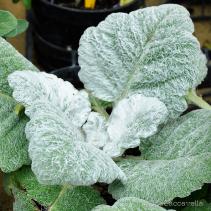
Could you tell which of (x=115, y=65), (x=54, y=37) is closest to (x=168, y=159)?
(x=115, y=65)

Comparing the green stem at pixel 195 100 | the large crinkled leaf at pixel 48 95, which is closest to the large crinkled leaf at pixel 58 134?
the large crinkled leaf at pixel 48 95

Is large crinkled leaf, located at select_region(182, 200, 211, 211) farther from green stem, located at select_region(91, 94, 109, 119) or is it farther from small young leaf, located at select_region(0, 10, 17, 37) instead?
small young leaf, located at select_region(0, 10, 17, 37)

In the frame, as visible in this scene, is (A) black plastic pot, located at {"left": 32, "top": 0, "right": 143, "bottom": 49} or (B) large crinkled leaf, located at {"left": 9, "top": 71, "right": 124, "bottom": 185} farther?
(A) black plastic pot, located at {"left": 32, "top": 0, "right": 143, "bottom": 49}

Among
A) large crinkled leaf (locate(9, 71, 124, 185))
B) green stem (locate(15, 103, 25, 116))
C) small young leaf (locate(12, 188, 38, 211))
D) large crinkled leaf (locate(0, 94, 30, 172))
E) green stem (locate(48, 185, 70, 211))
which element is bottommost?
small young leaf (locate(12, 188, 38, 211))

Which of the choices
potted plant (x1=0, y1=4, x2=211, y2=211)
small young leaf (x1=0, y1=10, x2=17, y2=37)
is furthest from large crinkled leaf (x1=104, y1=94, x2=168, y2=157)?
small young leaf (x1=0, y1=10, x2=17, y2=37)

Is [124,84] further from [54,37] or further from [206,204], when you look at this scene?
[54,37]

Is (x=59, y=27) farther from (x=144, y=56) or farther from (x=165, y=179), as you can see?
(x=165, y=179)
